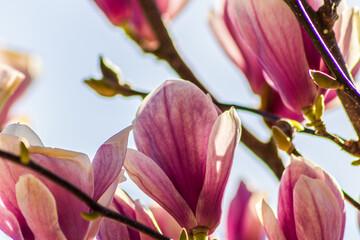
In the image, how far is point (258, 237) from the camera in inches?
29.9

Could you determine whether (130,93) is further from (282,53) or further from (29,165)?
(29,165)

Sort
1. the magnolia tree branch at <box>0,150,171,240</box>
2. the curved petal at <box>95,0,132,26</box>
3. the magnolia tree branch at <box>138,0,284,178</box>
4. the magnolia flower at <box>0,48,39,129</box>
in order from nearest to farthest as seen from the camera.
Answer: the magnolia tree branch at <box>0,150,171,240</box>
the magnolia tree branch at <box>138,0,284,178</box>
the magnolia flower at <box>0,48,39,129</box>
the curved petal at <box>95,0,132,26</box>

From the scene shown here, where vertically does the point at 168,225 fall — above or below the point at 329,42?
below

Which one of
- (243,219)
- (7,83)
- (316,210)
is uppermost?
(7,83)

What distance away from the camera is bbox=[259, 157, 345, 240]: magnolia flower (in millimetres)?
469

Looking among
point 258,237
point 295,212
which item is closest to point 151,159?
point 295,212

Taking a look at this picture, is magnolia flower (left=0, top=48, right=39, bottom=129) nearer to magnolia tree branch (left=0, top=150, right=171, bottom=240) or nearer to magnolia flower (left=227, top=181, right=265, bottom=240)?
magnolia flower (left=227, top=181, right=265, bottom=240)

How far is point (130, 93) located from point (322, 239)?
0.31 meters

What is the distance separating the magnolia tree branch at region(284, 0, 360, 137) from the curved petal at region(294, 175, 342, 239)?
0.08 metres

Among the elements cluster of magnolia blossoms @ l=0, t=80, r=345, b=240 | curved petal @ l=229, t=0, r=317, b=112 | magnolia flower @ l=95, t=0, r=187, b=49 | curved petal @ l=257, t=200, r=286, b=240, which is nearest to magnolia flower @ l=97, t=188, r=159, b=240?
cluster of magnolia blossoms @ l=0, t=80, r=345, b=240

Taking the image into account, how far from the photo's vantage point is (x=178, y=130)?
0.50 meters

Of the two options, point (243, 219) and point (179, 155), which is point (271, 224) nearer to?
point (179, 155)

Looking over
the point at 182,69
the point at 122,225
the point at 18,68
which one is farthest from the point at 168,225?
the point at 18,68

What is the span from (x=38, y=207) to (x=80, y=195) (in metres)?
0.09
